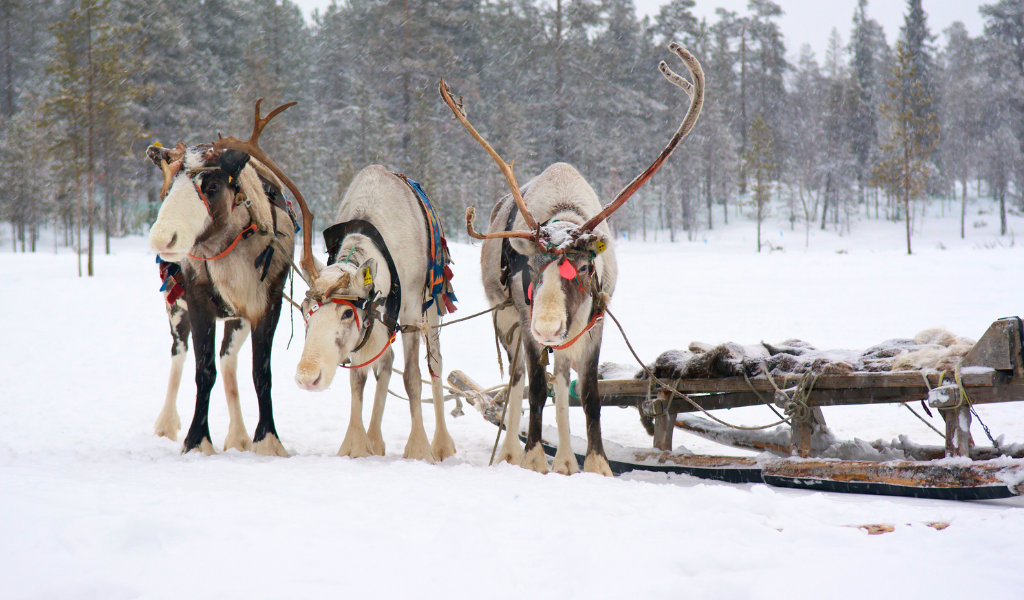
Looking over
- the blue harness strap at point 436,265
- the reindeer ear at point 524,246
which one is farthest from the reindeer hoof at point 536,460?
the blue harness strap at point 436,265

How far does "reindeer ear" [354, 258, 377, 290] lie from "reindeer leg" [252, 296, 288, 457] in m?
0.94

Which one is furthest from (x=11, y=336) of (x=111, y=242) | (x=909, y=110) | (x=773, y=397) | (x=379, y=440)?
(x=909, y=110)

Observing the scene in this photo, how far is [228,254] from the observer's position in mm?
4410

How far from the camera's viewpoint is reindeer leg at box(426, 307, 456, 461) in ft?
16.4

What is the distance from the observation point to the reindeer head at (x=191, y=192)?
13.0 feet

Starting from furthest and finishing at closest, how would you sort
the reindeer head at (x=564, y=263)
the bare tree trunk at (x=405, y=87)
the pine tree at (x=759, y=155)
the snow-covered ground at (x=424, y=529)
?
1. the pine tree at (x=759, y=155)
2. the bare tree trunk at (x=405, y=87)
3. the reindeer head at (x=564, y=263)
4. the snow-covered ground at (x=424, y=529)

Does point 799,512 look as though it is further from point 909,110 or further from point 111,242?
point 111,242

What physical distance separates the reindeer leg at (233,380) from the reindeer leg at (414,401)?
43.7 inches

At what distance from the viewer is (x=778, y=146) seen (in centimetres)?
4731

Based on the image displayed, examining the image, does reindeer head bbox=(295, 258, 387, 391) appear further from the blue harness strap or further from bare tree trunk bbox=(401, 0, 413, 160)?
bare tree trunk bbox=(401, 0, 413, 160)

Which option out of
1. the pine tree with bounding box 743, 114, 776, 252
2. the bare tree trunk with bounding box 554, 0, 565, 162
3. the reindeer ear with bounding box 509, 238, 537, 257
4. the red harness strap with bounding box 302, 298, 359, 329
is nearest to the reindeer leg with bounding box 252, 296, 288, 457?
the red harness strap with bounding box 302, 298, 359, 329

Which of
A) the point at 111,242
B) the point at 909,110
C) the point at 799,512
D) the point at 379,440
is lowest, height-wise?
the point at 379,440

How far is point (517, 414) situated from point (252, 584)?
3209 millimetres

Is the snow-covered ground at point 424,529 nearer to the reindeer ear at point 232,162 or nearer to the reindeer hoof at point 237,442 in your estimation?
the reindeer hoof at point 237,442
